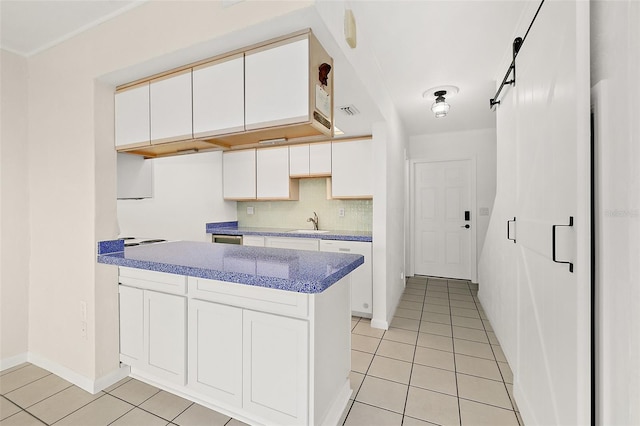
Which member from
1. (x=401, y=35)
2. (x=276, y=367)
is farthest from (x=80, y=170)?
(x=401, y=35)

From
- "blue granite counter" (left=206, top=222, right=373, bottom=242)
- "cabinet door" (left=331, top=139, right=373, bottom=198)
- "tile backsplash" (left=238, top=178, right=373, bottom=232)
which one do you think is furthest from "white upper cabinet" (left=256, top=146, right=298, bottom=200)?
"cabinet door" (left=331, top=139, right=373, bottom=198)

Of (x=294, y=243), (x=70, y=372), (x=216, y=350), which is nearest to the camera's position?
(x=216, y=350)

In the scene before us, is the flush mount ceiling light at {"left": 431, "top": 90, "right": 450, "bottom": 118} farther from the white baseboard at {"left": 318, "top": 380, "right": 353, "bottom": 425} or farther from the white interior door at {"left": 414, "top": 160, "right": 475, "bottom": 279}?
the white baseboard at {"left": 318, "top": 380, "right": 353, "bottom": 425}

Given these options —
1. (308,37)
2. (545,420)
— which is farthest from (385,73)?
(545,420)

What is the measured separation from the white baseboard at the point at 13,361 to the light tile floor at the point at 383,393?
53 millimetres

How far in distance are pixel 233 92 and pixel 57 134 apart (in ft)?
5.13

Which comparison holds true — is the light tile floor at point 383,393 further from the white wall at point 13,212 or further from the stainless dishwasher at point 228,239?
the stainless dishwasher at point 228,239

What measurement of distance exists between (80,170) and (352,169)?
266cm

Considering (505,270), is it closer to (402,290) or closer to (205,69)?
(402,290)

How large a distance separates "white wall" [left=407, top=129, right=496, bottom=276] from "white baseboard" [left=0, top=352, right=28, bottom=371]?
5.59m

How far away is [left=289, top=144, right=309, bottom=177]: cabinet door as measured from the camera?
3.86m

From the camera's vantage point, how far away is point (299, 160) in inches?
153

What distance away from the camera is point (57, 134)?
218cm

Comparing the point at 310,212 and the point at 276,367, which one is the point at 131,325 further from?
the point at 310,212
